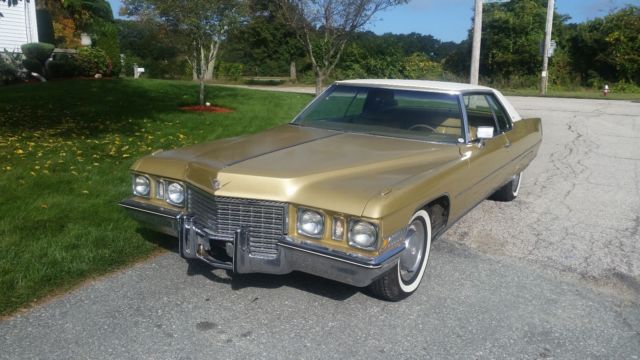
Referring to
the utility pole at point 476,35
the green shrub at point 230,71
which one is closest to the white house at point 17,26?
the utility pole at point 476,35

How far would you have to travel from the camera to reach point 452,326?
3402 mm

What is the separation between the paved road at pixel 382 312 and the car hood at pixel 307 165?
74 cm

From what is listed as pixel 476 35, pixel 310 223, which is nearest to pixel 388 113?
pixel 310 223

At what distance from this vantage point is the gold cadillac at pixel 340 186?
3225 millimetres

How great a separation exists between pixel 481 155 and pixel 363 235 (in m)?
1.89

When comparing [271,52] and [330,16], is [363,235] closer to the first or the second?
[330,16]

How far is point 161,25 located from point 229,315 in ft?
33.2

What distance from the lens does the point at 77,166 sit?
22.5 feet

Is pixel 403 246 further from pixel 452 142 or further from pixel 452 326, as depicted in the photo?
Answer: pixel 452 142

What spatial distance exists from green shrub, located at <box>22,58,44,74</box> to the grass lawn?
367cm

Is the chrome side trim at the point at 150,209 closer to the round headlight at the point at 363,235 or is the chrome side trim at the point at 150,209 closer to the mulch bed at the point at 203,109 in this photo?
the round headlight at the point at 363,235

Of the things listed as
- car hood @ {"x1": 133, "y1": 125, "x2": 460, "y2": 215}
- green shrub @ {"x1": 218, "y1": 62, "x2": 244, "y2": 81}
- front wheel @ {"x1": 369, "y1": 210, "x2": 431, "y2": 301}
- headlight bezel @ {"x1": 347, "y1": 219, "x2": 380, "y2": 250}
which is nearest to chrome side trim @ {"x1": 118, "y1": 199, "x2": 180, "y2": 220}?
car hood @ {"x1": 133, "y1": 125, "x2": 460, "y2": 215}

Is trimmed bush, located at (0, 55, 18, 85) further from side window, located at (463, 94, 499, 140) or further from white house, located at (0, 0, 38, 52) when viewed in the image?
side window, located at (463, 94, 499, 140)

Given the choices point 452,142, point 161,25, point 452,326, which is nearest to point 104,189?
point 452,142
